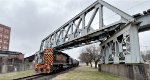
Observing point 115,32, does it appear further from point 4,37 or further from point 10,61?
point 4,37

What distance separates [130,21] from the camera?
15812 mm

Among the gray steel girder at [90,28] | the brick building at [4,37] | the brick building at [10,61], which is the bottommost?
the brick building at [10,61]

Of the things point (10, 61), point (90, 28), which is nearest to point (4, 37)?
point (10, 61)

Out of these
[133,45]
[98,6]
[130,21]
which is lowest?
[133,45]

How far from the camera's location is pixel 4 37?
334 feet

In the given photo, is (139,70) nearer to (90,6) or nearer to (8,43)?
(90,6)

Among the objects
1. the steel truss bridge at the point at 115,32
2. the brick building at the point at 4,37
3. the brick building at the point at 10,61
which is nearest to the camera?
the steel truss bridge at the point at 115,32

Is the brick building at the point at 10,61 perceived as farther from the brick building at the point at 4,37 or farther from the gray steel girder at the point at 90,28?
the brick building at the point at 4,37

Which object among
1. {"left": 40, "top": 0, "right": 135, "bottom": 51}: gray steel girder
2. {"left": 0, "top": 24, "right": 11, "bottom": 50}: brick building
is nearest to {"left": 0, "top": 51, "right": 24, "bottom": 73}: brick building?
{"left": 40, "top": 0, "right": 135, "bottom": 51}: gray steel girder

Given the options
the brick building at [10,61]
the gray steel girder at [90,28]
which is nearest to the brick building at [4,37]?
the brick building at [10,61]

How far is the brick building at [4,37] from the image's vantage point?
323 feet

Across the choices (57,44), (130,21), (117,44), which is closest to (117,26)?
(117,44)

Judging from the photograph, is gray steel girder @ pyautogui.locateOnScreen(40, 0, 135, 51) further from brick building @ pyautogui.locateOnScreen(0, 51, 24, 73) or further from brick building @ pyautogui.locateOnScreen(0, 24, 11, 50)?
brick building @ pyautogui.locateOnScreen(0, 24, 11, 50)

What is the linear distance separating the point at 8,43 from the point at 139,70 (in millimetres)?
100633
